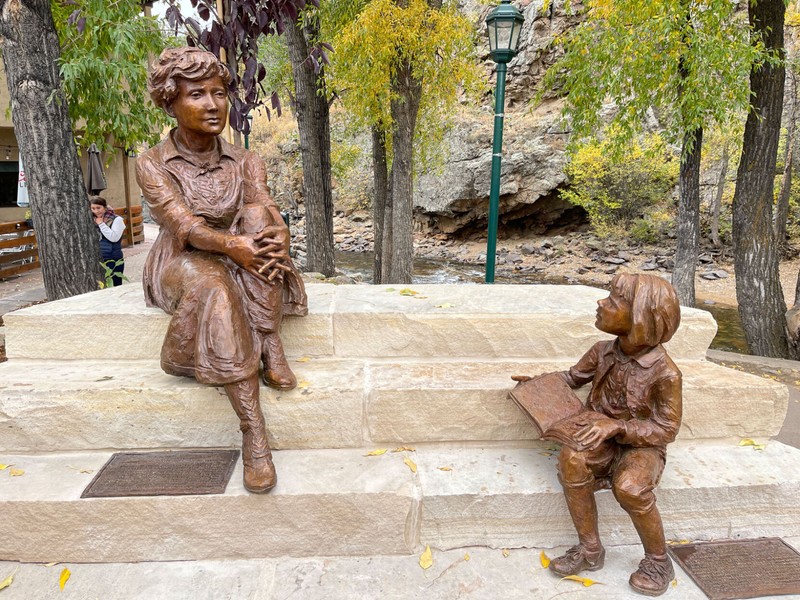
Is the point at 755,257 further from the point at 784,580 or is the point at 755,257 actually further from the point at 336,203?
the point at 336,203

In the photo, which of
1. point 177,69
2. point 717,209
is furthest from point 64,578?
point 717,209

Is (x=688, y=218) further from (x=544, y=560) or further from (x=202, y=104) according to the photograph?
(x=202, y=104)

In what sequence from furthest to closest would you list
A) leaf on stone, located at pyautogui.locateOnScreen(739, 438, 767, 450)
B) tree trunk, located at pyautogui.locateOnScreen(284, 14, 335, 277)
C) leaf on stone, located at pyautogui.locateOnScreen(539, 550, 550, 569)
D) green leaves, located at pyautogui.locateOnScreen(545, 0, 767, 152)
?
1. tree trunk, located at pyautogui.locateOnScreen(284, 14, 335, 277)
2. green leaves, located at pyautogui.locateOnScreen(545, 0, 767, 152)
3. leaf on stone, located at pyautogui.locateOnScreen(739, 438, 767, 450)
4. leaf on stone, located at pyautogui.locateOnScreen(539, 550, 550, 569)

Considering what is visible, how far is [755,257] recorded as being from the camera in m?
6.65

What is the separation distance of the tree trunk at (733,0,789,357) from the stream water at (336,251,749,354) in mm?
3820

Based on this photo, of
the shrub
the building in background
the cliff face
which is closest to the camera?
the building in background

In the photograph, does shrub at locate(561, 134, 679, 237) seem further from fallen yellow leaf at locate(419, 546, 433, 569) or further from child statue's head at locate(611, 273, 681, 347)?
fallen yellow leaf at locate(419, 546, 433, 569)

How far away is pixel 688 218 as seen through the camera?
763 cm

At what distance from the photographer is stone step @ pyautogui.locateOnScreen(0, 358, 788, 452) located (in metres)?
2.74

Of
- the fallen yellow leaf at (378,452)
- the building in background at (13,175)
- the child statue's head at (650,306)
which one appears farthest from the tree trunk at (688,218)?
the building in background at (13,175)

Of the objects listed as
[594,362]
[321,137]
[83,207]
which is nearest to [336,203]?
[321,137]

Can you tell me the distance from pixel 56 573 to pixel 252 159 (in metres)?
2.34

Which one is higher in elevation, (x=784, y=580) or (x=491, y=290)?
(x=491, y=290)

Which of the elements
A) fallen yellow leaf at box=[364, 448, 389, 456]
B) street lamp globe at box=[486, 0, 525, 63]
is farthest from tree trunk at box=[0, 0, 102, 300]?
street lamp globe at box=[486, 0, 525, 63]
